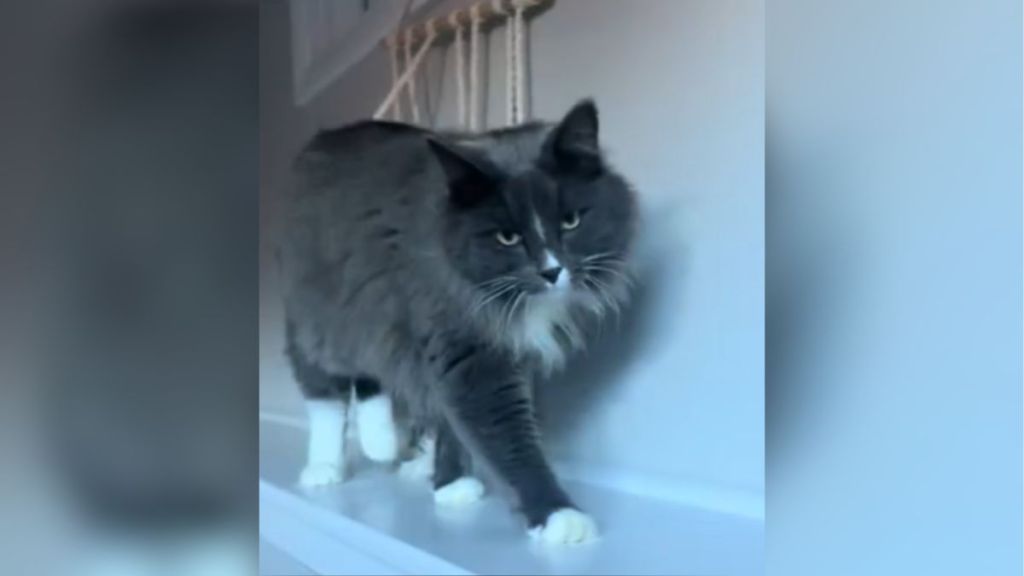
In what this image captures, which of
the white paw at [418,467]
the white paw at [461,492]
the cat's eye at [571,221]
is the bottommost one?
the white paw at [461,492]

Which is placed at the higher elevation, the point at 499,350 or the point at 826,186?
the point at 826,186

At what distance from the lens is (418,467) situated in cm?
73

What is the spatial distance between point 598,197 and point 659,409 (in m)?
0.14

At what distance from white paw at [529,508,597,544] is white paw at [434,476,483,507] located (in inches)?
2.0

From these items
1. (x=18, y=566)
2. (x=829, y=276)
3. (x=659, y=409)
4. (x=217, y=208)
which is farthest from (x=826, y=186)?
(x=18, y=566)

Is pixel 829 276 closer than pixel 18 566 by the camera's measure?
No

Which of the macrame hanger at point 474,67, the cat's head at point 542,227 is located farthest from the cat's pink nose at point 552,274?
the macrame hanger at point 474,67

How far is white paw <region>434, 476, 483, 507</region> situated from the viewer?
715 mm

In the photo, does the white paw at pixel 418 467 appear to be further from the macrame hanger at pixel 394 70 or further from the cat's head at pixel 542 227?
the macrame hanger at pixel 394 70

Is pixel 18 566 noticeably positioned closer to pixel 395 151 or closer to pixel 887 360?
pixel 395 151

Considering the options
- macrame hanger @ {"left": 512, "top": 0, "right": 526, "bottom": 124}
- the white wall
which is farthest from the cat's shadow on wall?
macrame hanger @ {"left": 512, "top": 0, "right": 526, "bottom": 124}

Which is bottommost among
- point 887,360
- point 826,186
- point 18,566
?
point 18,566

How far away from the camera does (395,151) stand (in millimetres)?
730

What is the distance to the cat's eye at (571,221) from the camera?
27.4 inches
